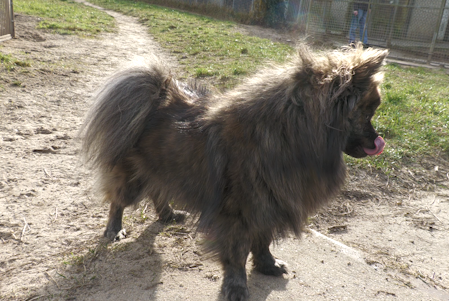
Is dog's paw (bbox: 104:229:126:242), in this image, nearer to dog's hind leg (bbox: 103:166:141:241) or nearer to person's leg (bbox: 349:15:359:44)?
dog's hind leg (bbox: 103:166:141:241)

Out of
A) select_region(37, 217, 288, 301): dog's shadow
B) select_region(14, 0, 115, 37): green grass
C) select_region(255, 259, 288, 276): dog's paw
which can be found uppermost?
select_region(14, 0, 115, 37): green grass

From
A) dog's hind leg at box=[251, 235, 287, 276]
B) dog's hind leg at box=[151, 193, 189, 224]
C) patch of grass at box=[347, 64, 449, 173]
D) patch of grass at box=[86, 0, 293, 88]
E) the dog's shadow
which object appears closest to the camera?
the dog's shadow

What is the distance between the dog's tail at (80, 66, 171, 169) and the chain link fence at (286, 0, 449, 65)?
36.0 ft

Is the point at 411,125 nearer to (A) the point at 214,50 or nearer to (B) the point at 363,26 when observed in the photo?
(A) the point at 214,50

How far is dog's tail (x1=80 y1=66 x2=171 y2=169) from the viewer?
2.93 metres

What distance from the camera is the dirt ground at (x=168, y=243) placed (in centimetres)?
270

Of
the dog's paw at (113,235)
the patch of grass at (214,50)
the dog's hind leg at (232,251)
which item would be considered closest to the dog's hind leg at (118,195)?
the dog's paw at (113,235)

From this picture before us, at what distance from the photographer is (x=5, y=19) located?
8.64m

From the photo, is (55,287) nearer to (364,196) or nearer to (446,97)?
(364,196)

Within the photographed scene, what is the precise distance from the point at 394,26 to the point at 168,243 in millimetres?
11726

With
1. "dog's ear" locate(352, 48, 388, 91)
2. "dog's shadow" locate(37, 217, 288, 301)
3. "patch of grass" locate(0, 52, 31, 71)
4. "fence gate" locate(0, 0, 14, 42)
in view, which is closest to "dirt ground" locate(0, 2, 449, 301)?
"dog's shadow" locate(37, 217, 288, 301)

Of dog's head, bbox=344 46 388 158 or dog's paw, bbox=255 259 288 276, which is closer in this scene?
dog's head, bbox=344 46 388 158

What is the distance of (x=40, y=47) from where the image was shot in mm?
8719

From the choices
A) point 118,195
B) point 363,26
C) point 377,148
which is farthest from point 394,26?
point 118,195
